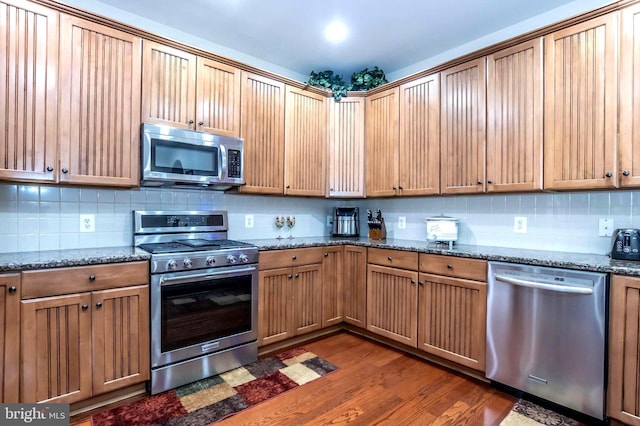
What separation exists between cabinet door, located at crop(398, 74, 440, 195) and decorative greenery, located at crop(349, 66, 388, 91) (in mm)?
436

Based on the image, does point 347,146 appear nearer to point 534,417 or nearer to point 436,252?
point 436,252

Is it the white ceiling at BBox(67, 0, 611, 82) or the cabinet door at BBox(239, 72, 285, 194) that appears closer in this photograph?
the white ceiling at BBox(67, 0, 611, 82)

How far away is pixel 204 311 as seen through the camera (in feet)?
7.49

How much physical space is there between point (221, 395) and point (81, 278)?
1075mm

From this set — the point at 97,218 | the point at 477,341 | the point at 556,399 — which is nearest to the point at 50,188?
the point at 97,218

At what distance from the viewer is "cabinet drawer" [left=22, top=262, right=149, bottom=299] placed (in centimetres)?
172

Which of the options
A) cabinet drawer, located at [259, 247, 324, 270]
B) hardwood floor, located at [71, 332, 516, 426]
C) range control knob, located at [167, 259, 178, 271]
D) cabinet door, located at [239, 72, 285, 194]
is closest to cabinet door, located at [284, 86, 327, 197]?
cabinet door, located at [239, 72, 285, 194]

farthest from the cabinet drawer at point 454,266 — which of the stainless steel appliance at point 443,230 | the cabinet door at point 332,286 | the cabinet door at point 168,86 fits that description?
the cabinet door at point 168,86

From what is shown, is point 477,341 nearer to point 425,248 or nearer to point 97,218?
point 425,248

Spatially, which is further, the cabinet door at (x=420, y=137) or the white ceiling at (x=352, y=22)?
the cabinet door at (x=420, y=137)

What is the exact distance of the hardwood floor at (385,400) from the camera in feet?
6.07

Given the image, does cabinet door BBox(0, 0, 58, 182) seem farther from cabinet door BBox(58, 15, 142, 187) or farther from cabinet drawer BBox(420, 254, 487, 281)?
cabinet drawer BBox(420, 254, 487, 281)

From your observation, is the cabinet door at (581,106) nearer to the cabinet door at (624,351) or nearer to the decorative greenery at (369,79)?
the cabinet door at (624,351)

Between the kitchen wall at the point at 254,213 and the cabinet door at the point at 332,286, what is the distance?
0.69 meters
